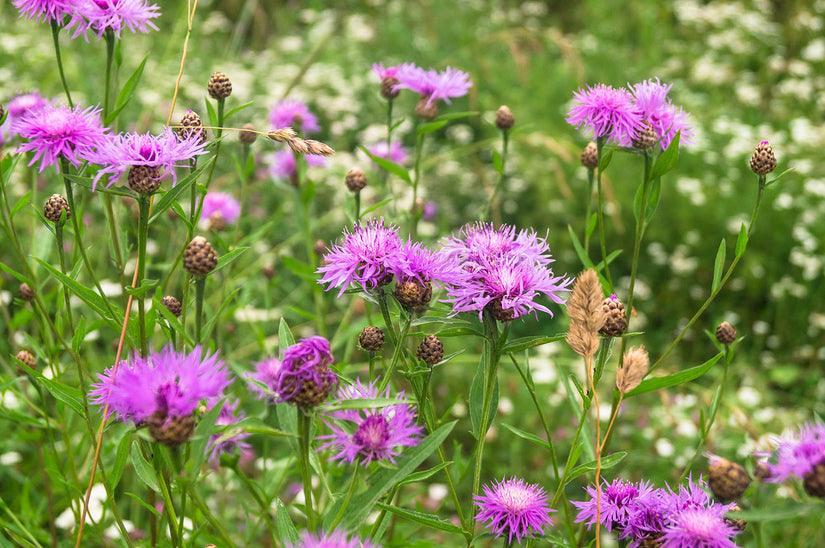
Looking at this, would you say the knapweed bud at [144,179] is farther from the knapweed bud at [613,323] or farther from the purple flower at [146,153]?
the knapweed bud at [613,323]

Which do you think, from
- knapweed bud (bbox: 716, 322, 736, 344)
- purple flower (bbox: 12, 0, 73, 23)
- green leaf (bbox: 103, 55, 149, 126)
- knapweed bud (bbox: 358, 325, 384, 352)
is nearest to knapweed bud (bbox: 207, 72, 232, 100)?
green leaf (bbox: 103, 55, 149, 126)

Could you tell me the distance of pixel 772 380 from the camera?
3096 millimetres

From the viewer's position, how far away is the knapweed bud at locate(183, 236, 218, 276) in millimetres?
965

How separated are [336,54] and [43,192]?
2996mm

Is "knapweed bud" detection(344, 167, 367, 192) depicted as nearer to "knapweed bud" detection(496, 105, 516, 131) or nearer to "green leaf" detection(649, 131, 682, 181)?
"knapweed bud" detection(496, 105, 516, 131)

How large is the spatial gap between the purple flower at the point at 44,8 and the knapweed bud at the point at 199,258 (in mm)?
406

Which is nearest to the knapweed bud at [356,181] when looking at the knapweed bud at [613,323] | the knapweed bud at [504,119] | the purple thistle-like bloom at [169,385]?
the knapweed bud at [504,119]

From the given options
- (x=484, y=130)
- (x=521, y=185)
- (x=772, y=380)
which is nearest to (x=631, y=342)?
(x=772, y=380)

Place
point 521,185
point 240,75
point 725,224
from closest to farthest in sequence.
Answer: point 725,224, point 521,185, point 240,75

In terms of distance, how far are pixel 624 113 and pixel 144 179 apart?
693 millimetres

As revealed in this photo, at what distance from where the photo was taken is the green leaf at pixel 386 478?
818 mm

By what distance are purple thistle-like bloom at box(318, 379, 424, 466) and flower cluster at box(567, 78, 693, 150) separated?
0.54 meters

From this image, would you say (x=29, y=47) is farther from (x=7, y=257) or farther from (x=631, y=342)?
(x=631, y=342)

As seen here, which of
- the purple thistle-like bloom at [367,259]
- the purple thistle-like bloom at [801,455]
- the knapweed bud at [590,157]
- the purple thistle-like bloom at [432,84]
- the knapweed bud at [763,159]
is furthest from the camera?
the purple thistle-like bloom at [432,84]
